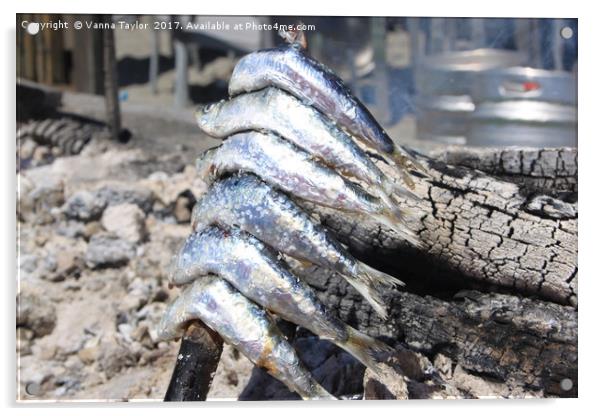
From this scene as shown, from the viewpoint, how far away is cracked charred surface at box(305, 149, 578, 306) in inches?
64.2

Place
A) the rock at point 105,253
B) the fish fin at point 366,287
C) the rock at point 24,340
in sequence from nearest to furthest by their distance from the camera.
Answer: the fish fin at point 366,287
the rock at point 24,340
the rock at point 105,253

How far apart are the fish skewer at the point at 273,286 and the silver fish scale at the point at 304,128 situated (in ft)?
0.79

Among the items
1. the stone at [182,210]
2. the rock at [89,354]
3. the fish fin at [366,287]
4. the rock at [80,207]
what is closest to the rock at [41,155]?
the rock at [80,207]

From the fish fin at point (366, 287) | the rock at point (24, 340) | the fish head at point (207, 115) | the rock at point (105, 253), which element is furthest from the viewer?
the rock at point (105, 253)

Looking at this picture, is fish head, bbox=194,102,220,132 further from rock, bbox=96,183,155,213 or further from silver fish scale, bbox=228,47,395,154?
rock, bbox=96,183,155,213

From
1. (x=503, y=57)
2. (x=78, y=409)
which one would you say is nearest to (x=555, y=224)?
(x=503, y=57)

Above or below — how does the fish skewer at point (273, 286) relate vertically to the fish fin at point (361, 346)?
above

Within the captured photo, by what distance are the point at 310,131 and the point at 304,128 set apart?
0.01 meters

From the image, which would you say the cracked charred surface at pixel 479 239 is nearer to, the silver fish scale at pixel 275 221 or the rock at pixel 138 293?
the silver fish scale at pixel 275 221

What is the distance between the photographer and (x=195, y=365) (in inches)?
57.3

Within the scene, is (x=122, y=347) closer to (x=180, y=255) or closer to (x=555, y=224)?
(x=180, y=255)

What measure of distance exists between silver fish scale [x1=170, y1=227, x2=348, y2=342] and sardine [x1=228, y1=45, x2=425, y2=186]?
1.09 feet

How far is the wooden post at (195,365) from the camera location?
1.46 m

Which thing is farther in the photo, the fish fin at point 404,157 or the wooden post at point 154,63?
the wooden post at point 154,63
